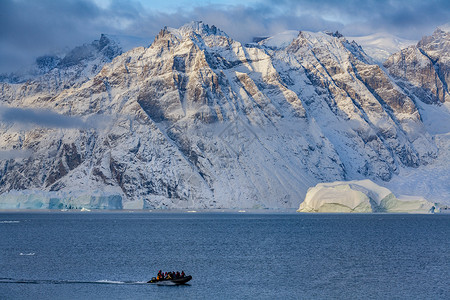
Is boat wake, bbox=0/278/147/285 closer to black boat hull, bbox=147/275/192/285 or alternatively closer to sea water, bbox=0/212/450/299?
sea water, bbox=0/212/450/299

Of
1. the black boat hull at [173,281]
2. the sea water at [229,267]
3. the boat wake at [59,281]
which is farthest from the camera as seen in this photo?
the boat wake at [59,281]

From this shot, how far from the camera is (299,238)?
630 feet

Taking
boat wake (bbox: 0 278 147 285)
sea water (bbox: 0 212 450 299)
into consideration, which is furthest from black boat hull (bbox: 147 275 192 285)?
boat wake (bbox: 0 278 147 285)

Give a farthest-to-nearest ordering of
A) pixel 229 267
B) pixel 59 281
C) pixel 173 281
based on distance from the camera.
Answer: pixel 229 267 < pixel 59 281 < pixel 173 281

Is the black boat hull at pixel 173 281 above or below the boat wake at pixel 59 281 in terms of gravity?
above

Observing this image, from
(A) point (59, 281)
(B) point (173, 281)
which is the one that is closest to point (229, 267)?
(B) point (173, 281)

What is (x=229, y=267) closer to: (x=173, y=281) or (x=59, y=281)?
(x=173, y=281)

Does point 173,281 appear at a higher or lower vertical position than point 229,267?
lower

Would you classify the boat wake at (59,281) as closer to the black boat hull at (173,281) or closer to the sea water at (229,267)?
the sea water at (229,267)

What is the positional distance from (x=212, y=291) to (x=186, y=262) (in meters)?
30.9

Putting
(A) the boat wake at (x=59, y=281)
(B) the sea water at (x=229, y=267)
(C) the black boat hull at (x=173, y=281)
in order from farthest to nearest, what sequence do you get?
(A) the boat wake at (x=59, y=281) → (C) the black boat hull at (x=173, y=281) → (B) the sea water at (x=229, y=267)

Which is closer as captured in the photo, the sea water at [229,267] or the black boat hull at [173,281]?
the sea water at [229,267]

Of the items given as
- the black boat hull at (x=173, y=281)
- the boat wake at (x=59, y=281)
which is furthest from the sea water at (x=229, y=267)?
the black boat hull at (x=173, y=281)

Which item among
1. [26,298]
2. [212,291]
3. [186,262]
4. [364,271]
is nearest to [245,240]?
[186,262]
